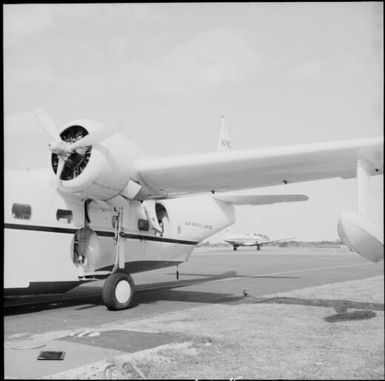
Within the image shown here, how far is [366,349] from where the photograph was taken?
5977mm

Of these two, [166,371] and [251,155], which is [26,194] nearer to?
[251,155]

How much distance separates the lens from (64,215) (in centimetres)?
974

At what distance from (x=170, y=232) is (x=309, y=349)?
731 cm

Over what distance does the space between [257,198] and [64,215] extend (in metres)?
6.83

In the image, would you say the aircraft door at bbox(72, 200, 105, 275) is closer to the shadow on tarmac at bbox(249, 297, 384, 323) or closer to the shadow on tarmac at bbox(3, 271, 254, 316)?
the shadow on tarmac at bbox(3, 271, 254, 316)

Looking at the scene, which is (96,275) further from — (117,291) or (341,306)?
(341,306)

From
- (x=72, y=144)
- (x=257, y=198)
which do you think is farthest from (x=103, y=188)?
(x=257, y=198)

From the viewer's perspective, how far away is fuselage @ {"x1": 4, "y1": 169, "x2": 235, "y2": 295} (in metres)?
8.73

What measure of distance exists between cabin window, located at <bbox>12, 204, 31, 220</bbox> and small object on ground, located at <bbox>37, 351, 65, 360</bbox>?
4021 millimetres

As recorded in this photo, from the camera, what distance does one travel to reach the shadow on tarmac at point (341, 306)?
843 centimetres

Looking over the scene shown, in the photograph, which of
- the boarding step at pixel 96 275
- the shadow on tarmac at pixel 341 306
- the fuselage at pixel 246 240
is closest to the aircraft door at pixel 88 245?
the boarding step at pixel 96 275

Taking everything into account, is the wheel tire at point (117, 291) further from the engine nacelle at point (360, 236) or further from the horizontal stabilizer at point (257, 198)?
the horizontal stabilizer at point (257, 198)

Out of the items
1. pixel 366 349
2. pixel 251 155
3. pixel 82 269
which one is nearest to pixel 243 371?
pixel 366 349

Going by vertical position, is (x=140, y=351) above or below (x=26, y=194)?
below
